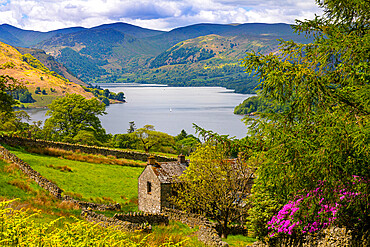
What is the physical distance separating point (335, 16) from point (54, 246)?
39.2 ft

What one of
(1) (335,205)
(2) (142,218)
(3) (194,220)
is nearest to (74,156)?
(3) (194,220)

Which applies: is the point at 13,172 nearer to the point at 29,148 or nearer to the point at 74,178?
the point at 74,178

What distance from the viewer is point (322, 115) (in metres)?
10.4

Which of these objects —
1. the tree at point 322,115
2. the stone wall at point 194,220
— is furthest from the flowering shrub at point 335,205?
the stone wall at point 194,220

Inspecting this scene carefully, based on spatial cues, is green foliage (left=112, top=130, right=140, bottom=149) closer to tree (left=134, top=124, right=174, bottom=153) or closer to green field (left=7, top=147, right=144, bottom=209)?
tree (left=134, top=124, right=174, bottom=153)

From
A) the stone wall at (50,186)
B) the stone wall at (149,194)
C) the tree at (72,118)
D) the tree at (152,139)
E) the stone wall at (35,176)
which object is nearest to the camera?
the stone wall at (50,186)

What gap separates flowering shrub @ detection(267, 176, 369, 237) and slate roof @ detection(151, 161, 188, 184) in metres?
16.1

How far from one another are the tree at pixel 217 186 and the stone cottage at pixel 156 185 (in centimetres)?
215

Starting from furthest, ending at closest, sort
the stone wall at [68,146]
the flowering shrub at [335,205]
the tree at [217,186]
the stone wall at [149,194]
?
the stone wall at [68,146] < the stone wall at [149,194] < the tree at [217,186] < the flowering shrub at [335,205]

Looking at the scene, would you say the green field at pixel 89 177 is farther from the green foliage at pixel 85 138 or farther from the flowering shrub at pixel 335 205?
the green foliage at pixel 85 138

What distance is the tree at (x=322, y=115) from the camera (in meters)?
10.0

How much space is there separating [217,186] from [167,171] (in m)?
6.73

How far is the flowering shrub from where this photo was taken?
10609 millimetres

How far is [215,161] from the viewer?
82.0 ft
